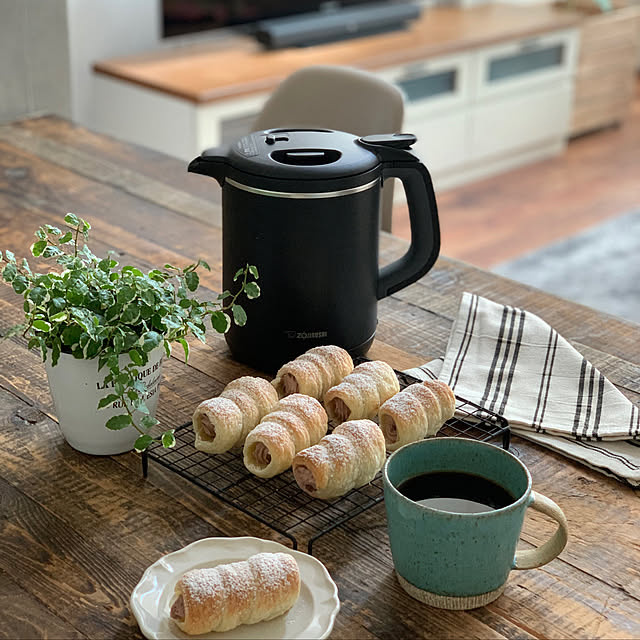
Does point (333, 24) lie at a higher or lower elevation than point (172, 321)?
lower

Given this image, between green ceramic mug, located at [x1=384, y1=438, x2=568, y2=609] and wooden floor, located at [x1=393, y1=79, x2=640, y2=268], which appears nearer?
green ceramic mug, located at [x1=384, y1=438, x2=568, y2=609]

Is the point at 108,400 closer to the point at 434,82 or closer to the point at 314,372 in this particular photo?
the point at 314,372

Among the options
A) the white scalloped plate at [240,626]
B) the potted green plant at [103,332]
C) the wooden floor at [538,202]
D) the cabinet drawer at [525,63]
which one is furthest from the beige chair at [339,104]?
the cabinet drawer at [525,63]

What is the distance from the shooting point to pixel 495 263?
347 centimetres

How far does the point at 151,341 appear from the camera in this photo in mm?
842

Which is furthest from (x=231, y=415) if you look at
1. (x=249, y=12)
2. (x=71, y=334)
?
(x=249, y=12)

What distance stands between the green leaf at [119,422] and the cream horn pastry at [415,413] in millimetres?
225

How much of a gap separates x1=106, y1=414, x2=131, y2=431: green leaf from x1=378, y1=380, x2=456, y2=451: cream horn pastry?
0.74ft

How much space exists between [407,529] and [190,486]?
248 millimetres

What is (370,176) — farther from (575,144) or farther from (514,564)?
→ (575,144)

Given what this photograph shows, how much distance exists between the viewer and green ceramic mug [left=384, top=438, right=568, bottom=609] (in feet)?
2.39

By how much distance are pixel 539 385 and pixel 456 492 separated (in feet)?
1.02

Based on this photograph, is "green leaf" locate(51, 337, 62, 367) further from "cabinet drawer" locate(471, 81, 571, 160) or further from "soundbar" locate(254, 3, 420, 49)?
"cabinet drawer" locate(471, 81, 571, 160)

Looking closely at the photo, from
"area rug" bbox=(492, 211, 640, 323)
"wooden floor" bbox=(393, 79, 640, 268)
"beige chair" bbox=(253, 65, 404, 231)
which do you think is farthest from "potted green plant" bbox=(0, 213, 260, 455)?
"wooden floor" bbox=(393, 79, 640, 268)
